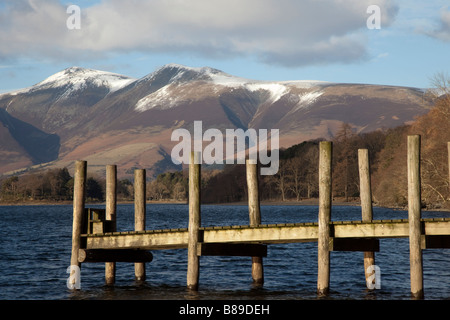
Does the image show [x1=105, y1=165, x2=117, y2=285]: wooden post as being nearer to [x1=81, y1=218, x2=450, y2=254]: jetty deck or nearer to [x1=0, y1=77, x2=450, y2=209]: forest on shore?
[x1=81, y1=218, x2=450, y2=254]: jetty deck

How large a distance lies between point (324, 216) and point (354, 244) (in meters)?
1.78

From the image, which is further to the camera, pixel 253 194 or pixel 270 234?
pixel 253 194

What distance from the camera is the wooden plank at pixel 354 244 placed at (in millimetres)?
21484

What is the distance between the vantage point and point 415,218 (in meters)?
20.3

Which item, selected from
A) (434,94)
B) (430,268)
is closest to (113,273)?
(430,268)

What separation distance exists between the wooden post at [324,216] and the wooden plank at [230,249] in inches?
123

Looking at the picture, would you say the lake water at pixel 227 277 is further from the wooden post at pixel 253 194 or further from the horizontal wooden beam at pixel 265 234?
the wooden post at pixel 253 194

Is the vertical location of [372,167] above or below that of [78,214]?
above

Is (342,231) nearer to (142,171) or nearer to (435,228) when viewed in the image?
(435,228)

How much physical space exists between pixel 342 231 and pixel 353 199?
5460 inches

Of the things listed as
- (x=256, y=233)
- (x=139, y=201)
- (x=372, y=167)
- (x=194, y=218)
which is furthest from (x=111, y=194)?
(x=372, y=167)

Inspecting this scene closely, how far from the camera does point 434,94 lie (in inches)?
2472

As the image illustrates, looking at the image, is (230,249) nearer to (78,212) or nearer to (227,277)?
(78,212)

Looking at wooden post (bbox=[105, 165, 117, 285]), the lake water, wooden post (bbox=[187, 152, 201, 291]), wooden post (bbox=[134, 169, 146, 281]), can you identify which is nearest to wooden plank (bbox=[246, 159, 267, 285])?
wooden post (bbox=[187, 152, 201, 291])
